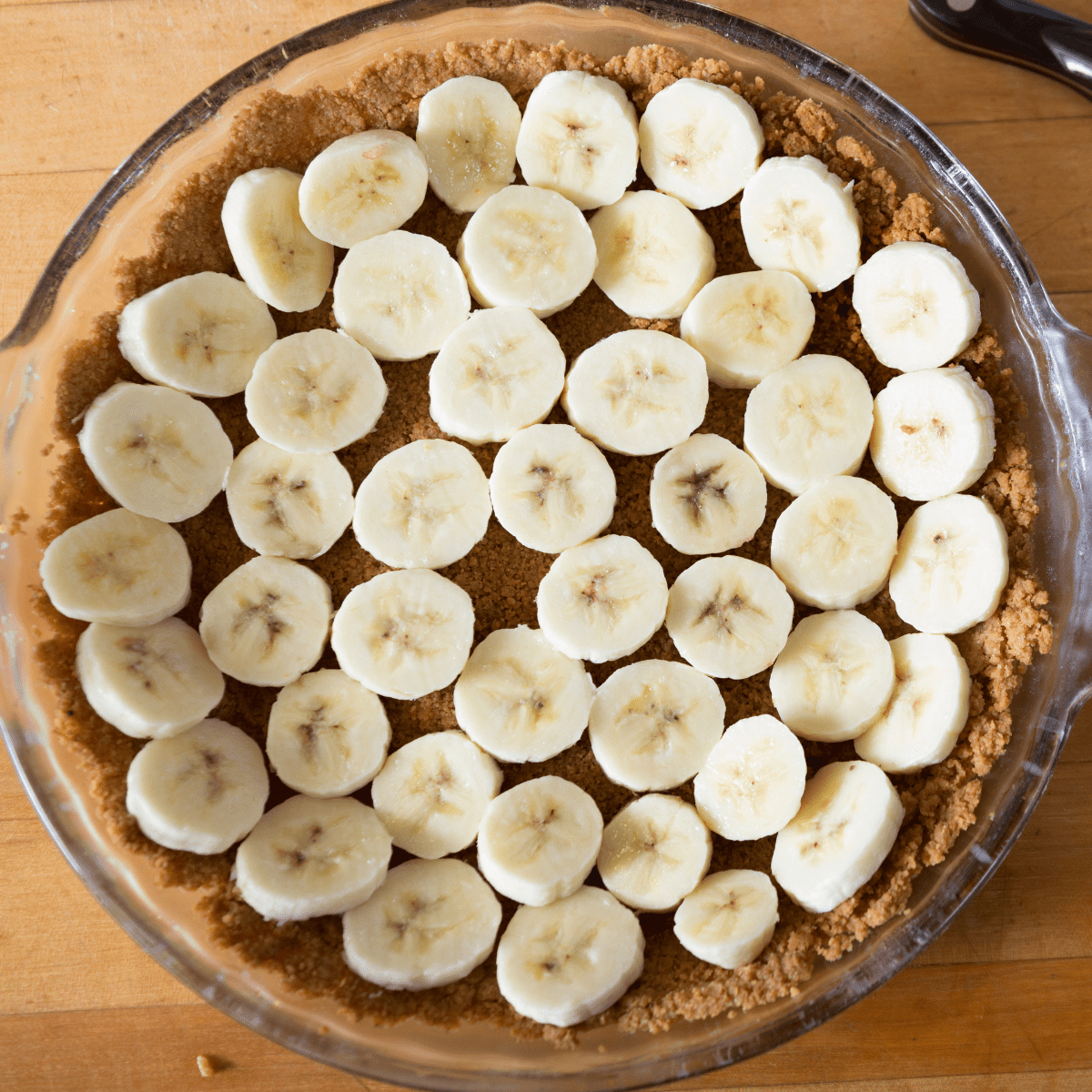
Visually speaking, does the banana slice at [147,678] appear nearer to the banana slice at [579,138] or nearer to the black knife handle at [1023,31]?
the banana slice at [579,138]

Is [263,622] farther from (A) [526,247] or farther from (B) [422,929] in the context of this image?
(A) [526,247]

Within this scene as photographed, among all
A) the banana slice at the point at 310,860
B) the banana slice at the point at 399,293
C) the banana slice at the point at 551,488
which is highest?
the banana slice at the point at 399,293

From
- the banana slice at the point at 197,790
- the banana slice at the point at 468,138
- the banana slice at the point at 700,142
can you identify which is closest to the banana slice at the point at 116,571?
the banana slice at the point at 197,790

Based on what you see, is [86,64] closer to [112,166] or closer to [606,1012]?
[112,166]

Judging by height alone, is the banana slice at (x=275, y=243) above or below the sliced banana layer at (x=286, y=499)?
above

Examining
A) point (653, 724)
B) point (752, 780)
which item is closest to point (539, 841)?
point (653, 724)

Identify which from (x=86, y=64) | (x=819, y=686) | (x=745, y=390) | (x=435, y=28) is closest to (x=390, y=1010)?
(x=819, y=686)

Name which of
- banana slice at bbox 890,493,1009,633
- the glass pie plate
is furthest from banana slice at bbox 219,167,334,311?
banana slice at bbox 890,493,1009,633

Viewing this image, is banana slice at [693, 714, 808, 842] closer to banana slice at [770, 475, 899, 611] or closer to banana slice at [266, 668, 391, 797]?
banana slice at [770, 475, 899, 611]

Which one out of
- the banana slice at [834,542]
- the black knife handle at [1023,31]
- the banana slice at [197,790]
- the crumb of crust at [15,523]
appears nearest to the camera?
the banana slice at [197,790]
